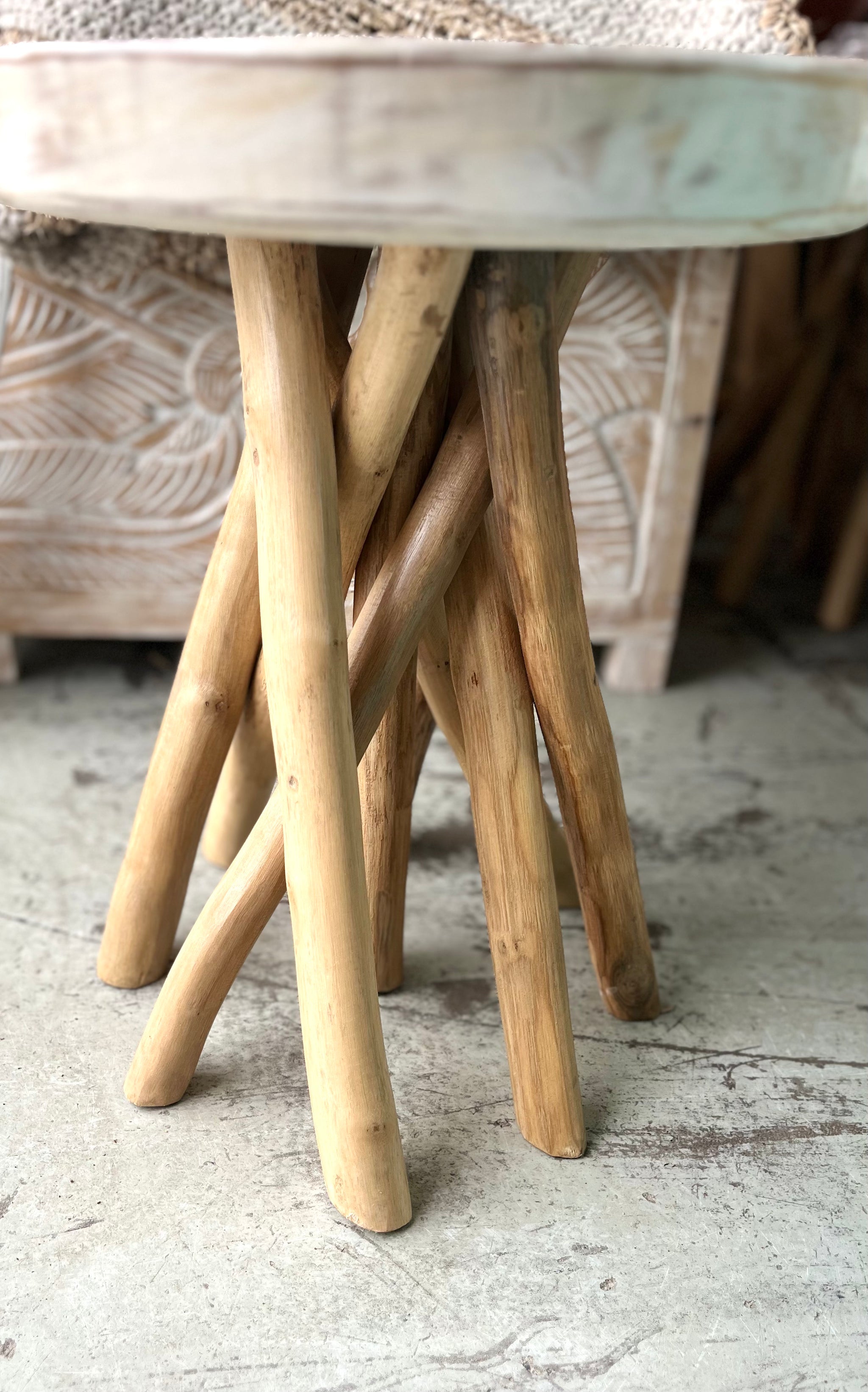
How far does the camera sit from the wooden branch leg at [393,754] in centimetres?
79

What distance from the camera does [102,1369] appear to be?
64 centimetres

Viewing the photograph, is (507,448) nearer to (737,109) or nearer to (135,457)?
(737,109)

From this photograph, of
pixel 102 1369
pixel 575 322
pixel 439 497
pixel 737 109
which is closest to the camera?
pixel 737 109

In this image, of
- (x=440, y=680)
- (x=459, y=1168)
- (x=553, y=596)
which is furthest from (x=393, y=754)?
(x=459, y=1168)

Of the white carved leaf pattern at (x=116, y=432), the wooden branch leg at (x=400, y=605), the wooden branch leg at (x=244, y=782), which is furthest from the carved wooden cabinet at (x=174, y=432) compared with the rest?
the wooden branch leg at (x=400, y=605)

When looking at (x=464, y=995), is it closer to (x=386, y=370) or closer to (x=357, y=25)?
(x=386, y=370)

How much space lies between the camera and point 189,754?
0.90 meters

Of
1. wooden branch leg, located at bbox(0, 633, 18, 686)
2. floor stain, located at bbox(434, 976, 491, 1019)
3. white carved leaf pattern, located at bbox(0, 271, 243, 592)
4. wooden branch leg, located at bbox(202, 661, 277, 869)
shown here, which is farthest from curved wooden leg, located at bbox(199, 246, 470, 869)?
wooden branch leg, located at bbox(0, 633, 18, 686)

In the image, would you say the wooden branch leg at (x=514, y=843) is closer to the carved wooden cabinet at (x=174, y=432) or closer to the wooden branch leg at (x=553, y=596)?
the wooden branch leg at (x=553, y=596)

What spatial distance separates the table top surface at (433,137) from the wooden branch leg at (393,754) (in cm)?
23

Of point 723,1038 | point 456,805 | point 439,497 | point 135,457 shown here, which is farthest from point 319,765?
point 135,457

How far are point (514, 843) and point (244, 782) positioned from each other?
340 millimetres

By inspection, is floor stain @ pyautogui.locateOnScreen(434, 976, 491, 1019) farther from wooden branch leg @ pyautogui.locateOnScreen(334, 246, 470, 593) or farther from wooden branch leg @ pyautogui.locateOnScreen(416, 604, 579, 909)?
wooden branch leg @ pyautogui.locateOnScreen(334, 246, 470, 593)

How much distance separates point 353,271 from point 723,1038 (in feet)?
2.13
